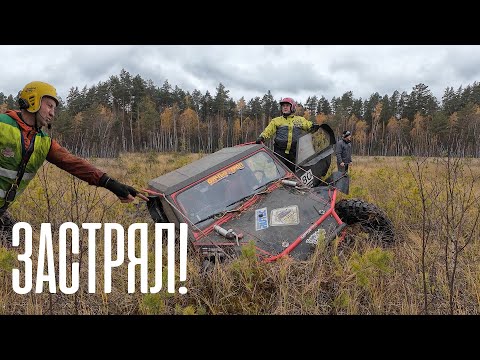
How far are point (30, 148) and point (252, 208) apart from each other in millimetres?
2512

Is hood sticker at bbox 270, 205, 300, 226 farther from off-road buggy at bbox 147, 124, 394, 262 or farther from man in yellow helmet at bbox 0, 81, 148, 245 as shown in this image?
man in yellow helmet at bbox 0, 81, 148, 245

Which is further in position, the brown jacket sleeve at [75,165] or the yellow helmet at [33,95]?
the brown jacket sleeve at [75,165]

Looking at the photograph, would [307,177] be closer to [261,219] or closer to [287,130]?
[287,130]

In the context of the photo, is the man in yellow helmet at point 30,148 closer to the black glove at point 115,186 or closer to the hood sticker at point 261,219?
the black glove at point 115,186

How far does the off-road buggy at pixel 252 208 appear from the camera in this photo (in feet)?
12.7

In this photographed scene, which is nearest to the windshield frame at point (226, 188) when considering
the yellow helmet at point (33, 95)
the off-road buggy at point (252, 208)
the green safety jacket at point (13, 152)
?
the off-road buggy at point (252, 208)

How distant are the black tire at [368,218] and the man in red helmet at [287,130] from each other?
6.40ft

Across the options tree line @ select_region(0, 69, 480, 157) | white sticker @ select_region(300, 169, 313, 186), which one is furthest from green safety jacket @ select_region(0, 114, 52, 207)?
tree line @ select_region(0, 69, 480, 157)

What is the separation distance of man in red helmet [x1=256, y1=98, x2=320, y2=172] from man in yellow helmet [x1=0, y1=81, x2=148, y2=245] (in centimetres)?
339

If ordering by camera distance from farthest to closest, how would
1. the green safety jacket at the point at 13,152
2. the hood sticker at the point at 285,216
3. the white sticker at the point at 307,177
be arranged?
the white sticker at the point at 307,177
the hood sticker at the point at 285,216
the green safety jacket at the point at 13,152

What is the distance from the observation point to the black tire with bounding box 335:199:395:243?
185 inches

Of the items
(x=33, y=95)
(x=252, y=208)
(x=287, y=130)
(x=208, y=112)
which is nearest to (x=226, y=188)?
(x=252, y=208)

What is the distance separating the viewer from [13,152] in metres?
3.68
